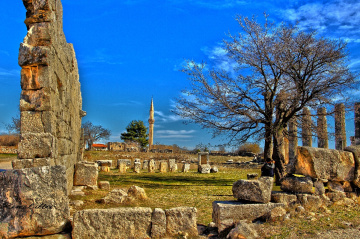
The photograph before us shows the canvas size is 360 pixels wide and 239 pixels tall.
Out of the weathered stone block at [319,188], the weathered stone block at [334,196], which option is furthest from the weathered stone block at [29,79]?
the weathered stone block at [334,196]

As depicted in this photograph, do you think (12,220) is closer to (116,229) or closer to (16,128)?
(116,229)

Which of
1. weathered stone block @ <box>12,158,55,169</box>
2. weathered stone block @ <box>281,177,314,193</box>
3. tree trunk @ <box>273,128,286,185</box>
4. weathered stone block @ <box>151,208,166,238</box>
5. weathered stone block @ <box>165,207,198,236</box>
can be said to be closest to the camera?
weathered stone block @ <box>151,208,166,238</box>

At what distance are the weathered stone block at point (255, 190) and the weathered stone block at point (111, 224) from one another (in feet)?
6.33

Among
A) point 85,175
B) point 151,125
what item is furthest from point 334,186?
point 151,125

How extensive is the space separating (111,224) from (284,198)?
3.49m

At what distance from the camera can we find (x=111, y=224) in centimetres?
464

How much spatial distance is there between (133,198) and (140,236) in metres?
3.47

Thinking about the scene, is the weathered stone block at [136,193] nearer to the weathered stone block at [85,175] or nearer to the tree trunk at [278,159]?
the weathered stone block at [85,175]

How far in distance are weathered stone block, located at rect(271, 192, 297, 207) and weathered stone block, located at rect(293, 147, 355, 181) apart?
3.29 feet

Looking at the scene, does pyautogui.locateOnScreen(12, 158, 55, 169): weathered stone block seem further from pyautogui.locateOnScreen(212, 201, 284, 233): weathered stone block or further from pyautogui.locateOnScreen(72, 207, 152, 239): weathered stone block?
pyautogui.locateOnScreen(212, 201, 284, 233): weathered stone block

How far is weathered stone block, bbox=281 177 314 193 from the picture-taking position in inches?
254

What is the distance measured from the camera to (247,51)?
13023 millimetres

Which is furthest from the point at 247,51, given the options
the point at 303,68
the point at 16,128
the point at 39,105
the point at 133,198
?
the point at 16,128

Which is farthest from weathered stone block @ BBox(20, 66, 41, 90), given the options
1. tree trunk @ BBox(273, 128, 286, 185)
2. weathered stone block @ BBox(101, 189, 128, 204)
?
tree trunk @ BBox(273, 128, 286, 185)
